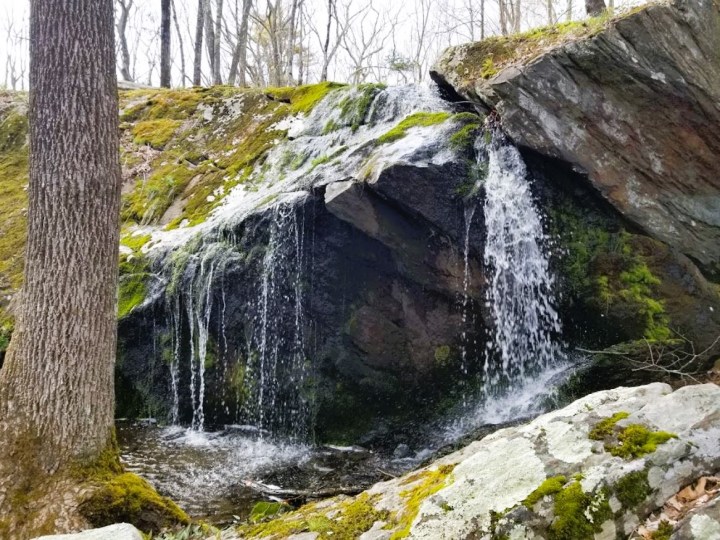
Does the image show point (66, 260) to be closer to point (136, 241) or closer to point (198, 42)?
point (136, 241)

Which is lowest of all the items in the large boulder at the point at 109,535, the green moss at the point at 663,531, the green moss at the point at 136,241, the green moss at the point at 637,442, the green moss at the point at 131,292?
the large boulder at the point at 109,535

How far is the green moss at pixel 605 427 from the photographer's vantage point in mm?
2428

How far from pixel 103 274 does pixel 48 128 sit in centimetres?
117

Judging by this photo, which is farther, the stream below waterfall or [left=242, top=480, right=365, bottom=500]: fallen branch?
the stream below waterfall

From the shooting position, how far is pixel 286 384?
7520 mm

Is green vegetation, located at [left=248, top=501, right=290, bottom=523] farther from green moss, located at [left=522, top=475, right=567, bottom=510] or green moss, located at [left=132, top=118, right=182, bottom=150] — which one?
green moss, located at [left=132, top=118, right=182, bottom=150]

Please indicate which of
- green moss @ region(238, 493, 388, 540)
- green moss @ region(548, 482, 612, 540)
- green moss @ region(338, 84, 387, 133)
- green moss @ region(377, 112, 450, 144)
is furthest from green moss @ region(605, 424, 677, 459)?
green moss @ region(338, 84, 387, 133)

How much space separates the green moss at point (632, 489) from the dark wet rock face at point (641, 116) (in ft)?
17.6

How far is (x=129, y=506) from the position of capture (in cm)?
385

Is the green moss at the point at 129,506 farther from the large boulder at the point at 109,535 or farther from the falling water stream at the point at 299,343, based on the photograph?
the falling water stream at the point at 299,343

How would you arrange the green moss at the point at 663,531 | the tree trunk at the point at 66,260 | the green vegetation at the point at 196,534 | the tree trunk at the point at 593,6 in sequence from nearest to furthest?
the green moss at the point at 663,531
the green vegetation at the point at 196,534
the tree trunk at the point at 66,260
the tree trunk at the point at 593,6

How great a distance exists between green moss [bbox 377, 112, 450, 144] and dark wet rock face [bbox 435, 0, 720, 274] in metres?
1.09

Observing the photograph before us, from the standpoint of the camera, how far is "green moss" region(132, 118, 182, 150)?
12.1 meters

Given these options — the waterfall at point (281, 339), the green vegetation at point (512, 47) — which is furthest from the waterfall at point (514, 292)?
the waterfall at point (281, 339)
